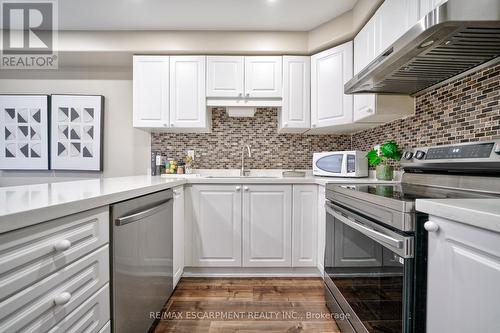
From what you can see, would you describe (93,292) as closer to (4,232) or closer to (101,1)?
(4,232)

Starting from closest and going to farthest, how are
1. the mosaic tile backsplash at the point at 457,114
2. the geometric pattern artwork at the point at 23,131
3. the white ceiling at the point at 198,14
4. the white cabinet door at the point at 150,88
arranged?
the mosaic tile backsplash at the point at 457,114 < the white ceiling at the point at 198,14 < the white cabinet door at the point at 150,88 < the geometric pattern artwork at the point at 23,131

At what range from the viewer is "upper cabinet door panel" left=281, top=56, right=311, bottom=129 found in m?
2.42

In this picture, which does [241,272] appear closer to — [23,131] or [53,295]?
[53,295]

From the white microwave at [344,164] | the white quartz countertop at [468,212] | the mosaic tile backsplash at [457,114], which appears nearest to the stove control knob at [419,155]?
the mosaic tile backsplash at [457,114]

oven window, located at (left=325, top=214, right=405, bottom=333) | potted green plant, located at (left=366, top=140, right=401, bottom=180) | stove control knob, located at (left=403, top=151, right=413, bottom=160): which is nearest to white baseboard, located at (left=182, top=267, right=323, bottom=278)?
oven window, located at (left=325, top=214, right=405, bottom=333)

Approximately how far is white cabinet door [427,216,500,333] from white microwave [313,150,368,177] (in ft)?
4.53

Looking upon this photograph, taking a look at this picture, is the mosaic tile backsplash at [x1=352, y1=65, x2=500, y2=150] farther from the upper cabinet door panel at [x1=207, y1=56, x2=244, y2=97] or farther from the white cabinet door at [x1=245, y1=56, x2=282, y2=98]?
the upper cabinet door panel at [x1=207, y1=56, x2=244, y2=97]

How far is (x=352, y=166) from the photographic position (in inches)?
82.9

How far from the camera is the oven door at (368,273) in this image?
0.85 m

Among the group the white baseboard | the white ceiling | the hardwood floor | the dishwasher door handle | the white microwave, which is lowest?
the hardwood floor

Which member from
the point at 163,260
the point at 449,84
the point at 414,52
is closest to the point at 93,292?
the point at 163,260

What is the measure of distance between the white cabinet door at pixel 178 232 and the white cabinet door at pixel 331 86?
1409 millimetres

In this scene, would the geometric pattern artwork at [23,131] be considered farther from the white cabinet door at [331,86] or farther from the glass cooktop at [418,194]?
the glass cooktop at [418,194]

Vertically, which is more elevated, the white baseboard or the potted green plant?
the potted green plant
